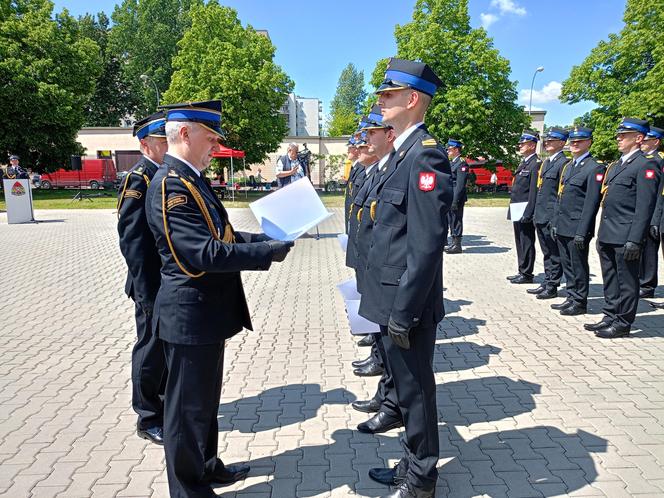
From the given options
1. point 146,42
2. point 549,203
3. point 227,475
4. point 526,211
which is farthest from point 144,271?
point 146,42

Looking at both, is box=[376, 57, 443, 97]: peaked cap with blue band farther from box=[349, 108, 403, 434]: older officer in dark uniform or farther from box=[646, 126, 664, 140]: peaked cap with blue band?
box=[646, 126, 664, 140]: peaked cap with blue band

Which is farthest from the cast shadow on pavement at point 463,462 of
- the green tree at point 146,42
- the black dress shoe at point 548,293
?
the green tree at point 146,42

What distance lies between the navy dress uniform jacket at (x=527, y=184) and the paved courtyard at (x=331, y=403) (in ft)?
5.00

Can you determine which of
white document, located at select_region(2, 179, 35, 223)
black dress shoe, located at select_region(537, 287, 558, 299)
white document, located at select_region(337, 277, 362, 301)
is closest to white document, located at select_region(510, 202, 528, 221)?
black dress shoe, located at select_region(537, 287, 558, 299)

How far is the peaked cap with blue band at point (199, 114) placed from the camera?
8.07 feet

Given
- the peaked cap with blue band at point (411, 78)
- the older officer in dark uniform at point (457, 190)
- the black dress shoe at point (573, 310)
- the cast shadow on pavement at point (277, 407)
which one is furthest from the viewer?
the older officer in dark uniform at point (457, 190)

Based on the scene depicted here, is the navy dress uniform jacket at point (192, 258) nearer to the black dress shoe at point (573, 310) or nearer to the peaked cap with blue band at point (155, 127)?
the peaked cap with blue band at point (155, 127)

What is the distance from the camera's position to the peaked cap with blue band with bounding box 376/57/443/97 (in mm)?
2682

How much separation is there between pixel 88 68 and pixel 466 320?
3339 centimetres

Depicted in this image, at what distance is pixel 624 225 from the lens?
5434 mm

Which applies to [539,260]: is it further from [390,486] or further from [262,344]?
[390,486]

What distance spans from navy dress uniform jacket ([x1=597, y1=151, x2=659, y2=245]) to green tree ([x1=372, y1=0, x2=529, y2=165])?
2519 centimetres

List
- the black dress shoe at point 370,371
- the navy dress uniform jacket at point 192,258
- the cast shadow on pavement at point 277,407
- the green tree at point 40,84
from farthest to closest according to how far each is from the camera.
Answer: the green tree at point 40,84, the black dress shoe at point 370,371, the cast shadow on pavement at point 277,407, the navy dress uniform jacket at point 192,258

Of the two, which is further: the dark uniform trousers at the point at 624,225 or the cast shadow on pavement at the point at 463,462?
the dark uniform trousers at the point at 624,225
